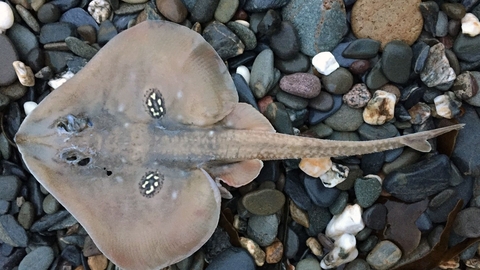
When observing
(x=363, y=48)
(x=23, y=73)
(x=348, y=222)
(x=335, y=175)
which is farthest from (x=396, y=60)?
(x=23, y=73)

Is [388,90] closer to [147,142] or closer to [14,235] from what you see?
[147,142]

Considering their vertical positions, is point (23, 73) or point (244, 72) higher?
point (244, 72)

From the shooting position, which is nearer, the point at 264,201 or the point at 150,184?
the point at 150,184

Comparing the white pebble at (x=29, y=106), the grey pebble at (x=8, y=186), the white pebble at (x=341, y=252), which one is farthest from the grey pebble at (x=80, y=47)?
the white pebble at (x=341, y=252)

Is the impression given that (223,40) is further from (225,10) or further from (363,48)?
(363,48)

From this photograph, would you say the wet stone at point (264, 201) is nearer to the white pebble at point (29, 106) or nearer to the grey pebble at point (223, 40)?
the grey pebble at point (223, 40)

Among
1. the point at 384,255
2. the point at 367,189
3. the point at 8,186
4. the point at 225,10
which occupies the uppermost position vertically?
the point at 225,10

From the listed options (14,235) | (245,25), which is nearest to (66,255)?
(14,235)
